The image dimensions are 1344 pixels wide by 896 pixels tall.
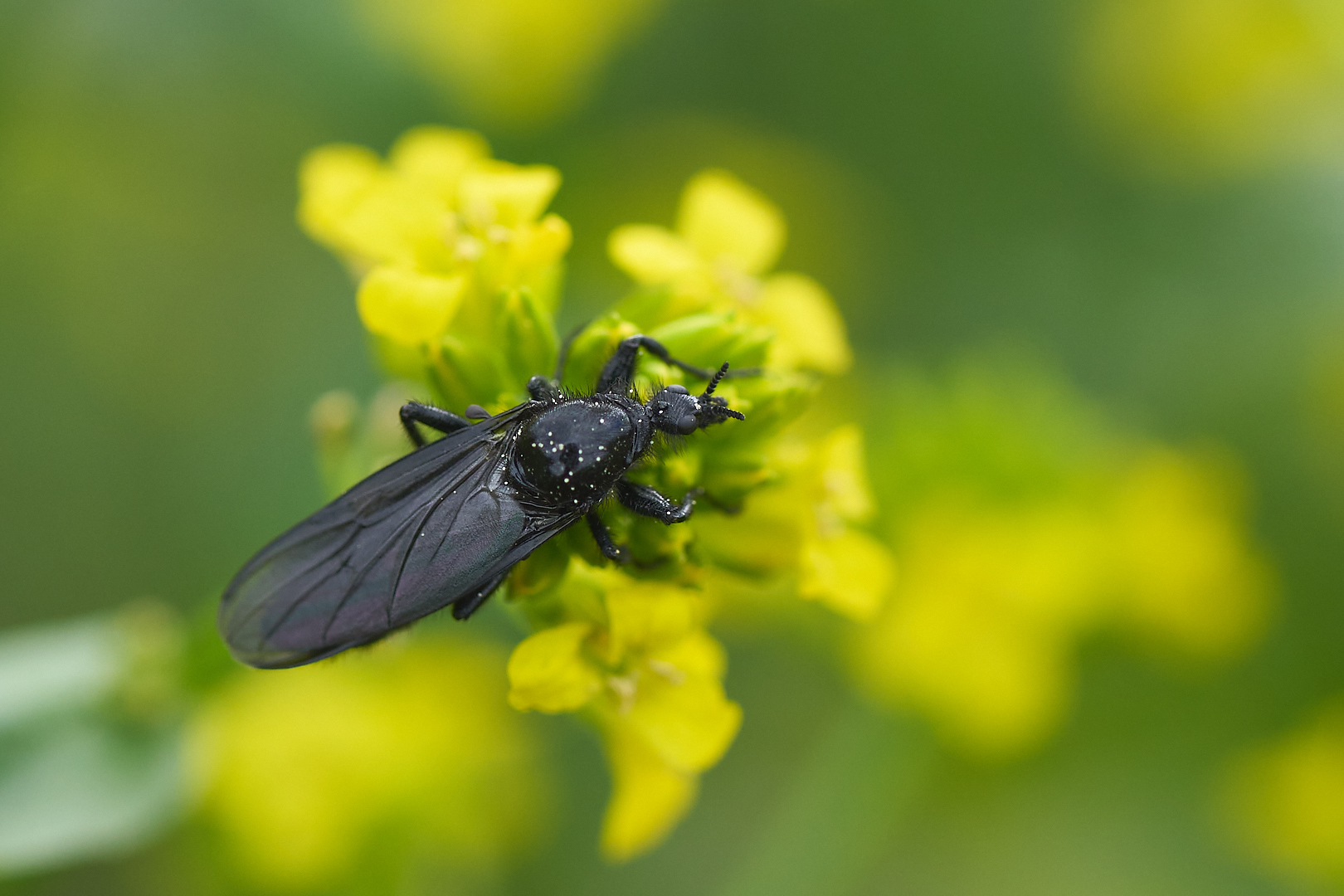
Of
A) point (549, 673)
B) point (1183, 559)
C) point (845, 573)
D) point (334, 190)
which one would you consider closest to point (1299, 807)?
point (1183, 559)

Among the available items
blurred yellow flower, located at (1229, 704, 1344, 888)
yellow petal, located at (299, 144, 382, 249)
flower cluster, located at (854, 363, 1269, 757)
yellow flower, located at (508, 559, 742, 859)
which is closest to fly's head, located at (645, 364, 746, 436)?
yellow flower, located at (508, 559, 742, 859)

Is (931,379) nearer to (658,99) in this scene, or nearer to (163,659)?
(658,99)

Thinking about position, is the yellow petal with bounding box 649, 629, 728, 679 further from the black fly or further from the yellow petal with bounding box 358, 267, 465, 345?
the yellow petal with bounding box 358, 267, 465, 345

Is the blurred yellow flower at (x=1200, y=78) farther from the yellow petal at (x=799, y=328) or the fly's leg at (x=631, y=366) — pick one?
the fly's leg at (x=631, y=366)

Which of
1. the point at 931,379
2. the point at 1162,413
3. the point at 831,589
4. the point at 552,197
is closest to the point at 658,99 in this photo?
the point at 552,197

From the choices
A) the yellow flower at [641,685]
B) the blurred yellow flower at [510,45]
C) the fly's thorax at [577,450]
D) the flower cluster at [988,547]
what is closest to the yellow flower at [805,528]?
the yellow flower at [641,685]

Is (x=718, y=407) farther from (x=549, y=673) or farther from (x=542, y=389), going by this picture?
(x=549, y=673)
